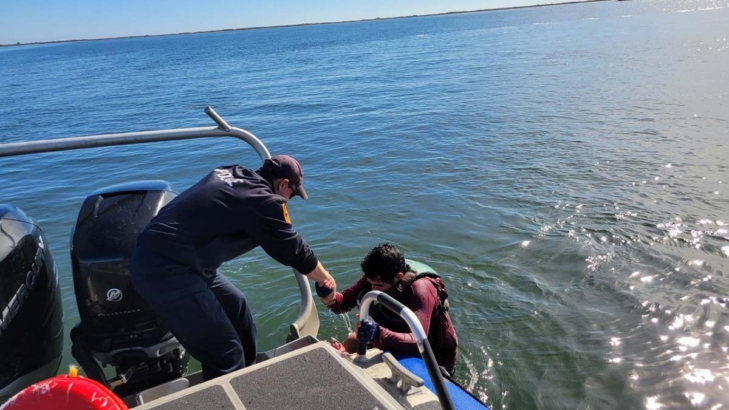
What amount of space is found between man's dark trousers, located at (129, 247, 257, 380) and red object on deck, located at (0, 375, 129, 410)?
3.89ft

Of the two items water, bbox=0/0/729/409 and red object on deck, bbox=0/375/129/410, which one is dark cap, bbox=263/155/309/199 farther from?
water, bbox=0/0/729/409

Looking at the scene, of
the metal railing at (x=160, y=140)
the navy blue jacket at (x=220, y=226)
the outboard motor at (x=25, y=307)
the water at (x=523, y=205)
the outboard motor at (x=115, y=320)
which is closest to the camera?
the navy blue jacket at (x=220, y=226)

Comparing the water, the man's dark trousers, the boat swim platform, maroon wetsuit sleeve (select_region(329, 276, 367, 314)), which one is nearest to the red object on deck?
the boat swim platform

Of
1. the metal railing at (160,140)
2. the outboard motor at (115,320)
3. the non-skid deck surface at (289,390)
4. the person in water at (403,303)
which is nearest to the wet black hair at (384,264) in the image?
the person in water at (403,303)

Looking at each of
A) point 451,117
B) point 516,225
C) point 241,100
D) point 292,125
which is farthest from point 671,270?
point 241,100

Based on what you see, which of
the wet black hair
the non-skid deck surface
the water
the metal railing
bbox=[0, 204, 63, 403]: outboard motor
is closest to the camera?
the non-skid deck surface

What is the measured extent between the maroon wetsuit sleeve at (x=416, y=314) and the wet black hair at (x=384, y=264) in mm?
178

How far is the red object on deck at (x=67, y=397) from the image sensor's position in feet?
5.81

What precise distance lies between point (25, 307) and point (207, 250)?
4.48 feet

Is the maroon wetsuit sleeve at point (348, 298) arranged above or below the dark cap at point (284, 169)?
below

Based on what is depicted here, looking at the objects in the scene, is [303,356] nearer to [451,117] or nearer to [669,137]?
[669,137]

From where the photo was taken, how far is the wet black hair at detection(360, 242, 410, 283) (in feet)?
12.8

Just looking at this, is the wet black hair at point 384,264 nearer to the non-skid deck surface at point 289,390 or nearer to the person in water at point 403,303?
the person in water at point 403,303

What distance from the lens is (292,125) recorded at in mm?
18719
